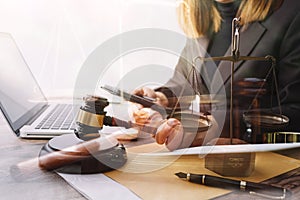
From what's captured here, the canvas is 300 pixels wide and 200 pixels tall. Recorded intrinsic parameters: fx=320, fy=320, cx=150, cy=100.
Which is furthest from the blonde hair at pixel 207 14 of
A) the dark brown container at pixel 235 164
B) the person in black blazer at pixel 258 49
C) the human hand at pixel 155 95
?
the dark brown container at pixel 235 164

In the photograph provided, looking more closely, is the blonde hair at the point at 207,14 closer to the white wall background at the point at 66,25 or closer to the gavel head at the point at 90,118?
the white wall background at the point at 66,25

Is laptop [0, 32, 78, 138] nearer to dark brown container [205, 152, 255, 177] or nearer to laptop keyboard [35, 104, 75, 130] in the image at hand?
laptop keyboard [35, 104, 75, 130]

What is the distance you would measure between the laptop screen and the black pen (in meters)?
0.52

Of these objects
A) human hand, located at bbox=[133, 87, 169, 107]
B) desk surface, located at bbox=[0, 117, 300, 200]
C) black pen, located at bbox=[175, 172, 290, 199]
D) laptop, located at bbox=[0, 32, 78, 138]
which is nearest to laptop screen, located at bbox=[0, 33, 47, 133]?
laptop, located at bbox=[0, 32, 78, 138]

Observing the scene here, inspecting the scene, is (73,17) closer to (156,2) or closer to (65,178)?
(156,2)

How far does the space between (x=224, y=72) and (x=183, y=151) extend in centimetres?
55

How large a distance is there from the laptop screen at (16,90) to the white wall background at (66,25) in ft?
1.09

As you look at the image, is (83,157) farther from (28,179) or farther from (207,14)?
(207,14)

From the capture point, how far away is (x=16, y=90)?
3.31 ft

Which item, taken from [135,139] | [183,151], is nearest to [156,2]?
[135,139]

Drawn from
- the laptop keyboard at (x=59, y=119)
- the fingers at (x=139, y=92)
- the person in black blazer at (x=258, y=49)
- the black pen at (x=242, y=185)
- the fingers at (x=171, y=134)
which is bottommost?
the black pen at (x=242, y=185)

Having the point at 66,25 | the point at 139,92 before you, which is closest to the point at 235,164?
the point at 139,92

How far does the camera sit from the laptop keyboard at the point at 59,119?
0.90 metres

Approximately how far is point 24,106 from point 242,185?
0.73 metres
